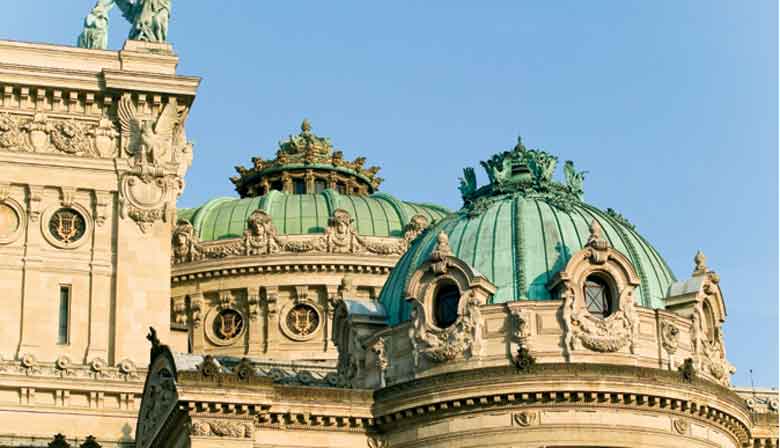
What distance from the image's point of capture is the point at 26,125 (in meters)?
76.6

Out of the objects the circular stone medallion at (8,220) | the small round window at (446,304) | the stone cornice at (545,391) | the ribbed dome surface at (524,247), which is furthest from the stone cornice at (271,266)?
the stone cornice at (545,391)

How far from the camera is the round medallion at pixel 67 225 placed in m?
76.2

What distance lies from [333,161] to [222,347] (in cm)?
1247

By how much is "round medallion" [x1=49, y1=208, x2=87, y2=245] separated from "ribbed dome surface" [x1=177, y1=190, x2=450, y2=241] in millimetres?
10844

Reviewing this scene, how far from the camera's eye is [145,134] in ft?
254

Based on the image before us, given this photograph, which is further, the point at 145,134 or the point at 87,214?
the point at 145,134

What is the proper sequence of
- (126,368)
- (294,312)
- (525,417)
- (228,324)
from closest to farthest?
(525,417)
(126,368)
(228,324)
(294,312)

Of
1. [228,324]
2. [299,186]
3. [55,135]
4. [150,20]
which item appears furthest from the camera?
[299,186]

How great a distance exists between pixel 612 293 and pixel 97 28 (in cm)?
3059

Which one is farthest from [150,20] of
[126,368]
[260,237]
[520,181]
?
[520,181]

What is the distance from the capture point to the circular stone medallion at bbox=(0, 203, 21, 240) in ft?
249

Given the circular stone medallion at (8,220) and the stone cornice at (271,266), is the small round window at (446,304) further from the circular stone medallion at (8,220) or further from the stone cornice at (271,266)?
the stone cornice at (271,266)

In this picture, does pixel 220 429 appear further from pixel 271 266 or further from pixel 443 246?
pixel 271 266

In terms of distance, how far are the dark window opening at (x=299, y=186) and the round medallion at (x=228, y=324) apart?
8.34 metres
